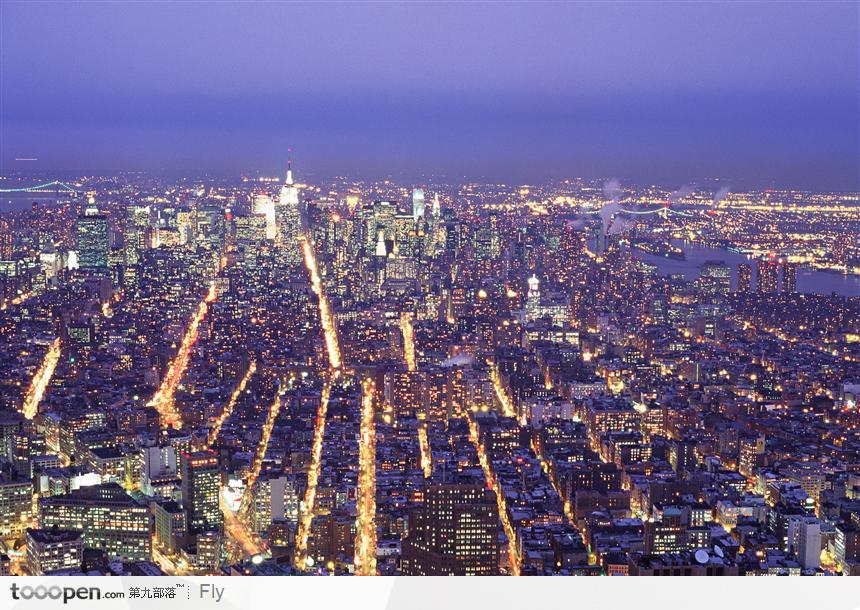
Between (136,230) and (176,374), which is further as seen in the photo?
(136,230)

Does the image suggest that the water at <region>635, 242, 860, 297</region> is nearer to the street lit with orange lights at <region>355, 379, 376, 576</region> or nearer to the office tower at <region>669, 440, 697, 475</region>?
the office tower at <region>669, 440, 697, 475</region>

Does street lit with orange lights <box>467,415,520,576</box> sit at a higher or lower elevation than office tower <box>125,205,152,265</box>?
lower

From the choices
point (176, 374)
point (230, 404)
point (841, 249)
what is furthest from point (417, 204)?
point (841, 249)

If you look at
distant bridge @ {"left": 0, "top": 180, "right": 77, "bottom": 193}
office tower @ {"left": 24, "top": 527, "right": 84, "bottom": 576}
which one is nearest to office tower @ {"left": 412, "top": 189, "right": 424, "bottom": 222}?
distant bridge @ {"left": 0, "top": 180, "right": 77, "bottom": 193}

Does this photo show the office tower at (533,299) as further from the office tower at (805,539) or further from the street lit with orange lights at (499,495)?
the office tower at (805,539)

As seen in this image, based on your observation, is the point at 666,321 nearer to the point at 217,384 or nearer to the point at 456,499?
the point at 217,384

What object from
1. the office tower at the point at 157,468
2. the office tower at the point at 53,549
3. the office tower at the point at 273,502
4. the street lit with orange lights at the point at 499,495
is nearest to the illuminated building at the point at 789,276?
the street lit with orange lights at the point at 499,495

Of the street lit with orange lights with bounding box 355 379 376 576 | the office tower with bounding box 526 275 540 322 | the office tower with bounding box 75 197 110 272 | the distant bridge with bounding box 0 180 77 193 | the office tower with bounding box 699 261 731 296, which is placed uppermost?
the distant bridge with bounding box 0 180 77 193

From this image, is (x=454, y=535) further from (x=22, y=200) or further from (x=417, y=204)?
(x=417, y=204)
